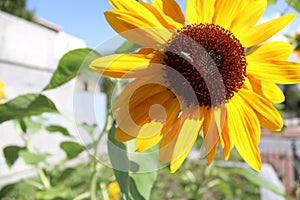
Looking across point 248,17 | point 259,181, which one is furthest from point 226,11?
point 259,181

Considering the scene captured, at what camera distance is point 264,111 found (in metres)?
0.38

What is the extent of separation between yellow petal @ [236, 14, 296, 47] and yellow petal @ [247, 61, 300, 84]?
0.02 meters

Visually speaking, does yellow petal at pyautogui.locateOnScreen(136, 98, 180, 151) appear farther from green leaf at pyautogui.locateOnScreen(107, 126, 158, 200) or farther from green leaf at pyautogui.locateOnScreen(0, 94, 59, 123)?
green leaf at pyautogui.locateOnScreen(0, 94, 59, 123)

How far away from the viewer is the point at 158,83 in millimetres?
366

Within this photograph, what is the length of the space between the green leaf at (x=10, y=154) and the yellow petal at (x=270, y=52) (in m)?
0.68

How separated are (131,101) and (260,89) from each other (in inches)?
5.7

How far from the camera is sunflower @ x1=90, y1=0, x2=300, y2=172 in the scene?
0.35m

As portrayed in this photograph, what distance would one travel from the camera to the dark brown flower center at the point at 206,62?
36 cm

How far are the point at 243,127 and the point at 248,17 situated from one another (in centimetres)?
12

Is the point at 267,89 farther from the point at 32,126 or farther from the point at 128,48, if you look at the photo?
the point at 32,126

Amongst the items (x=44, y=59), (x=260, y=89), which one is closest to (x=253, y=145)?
(x=260, y=89)

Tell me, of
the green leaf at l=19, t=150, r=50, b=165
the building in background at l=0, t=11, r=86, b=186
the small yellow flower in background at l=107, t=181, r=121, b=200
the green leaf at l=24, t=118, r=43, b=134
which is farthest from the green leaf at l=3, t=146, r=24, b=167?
the building in background at l=0, t=11, r=86, b=186

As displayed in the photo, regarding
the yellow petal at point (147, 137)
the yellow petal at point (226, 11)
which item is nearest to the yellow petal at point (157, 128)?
the yellow petal at point (147, 137)

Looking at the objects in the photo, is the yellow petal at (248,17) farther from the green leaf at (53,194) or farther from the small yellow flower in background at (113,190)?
the small yellow flower in background at (113,190)
